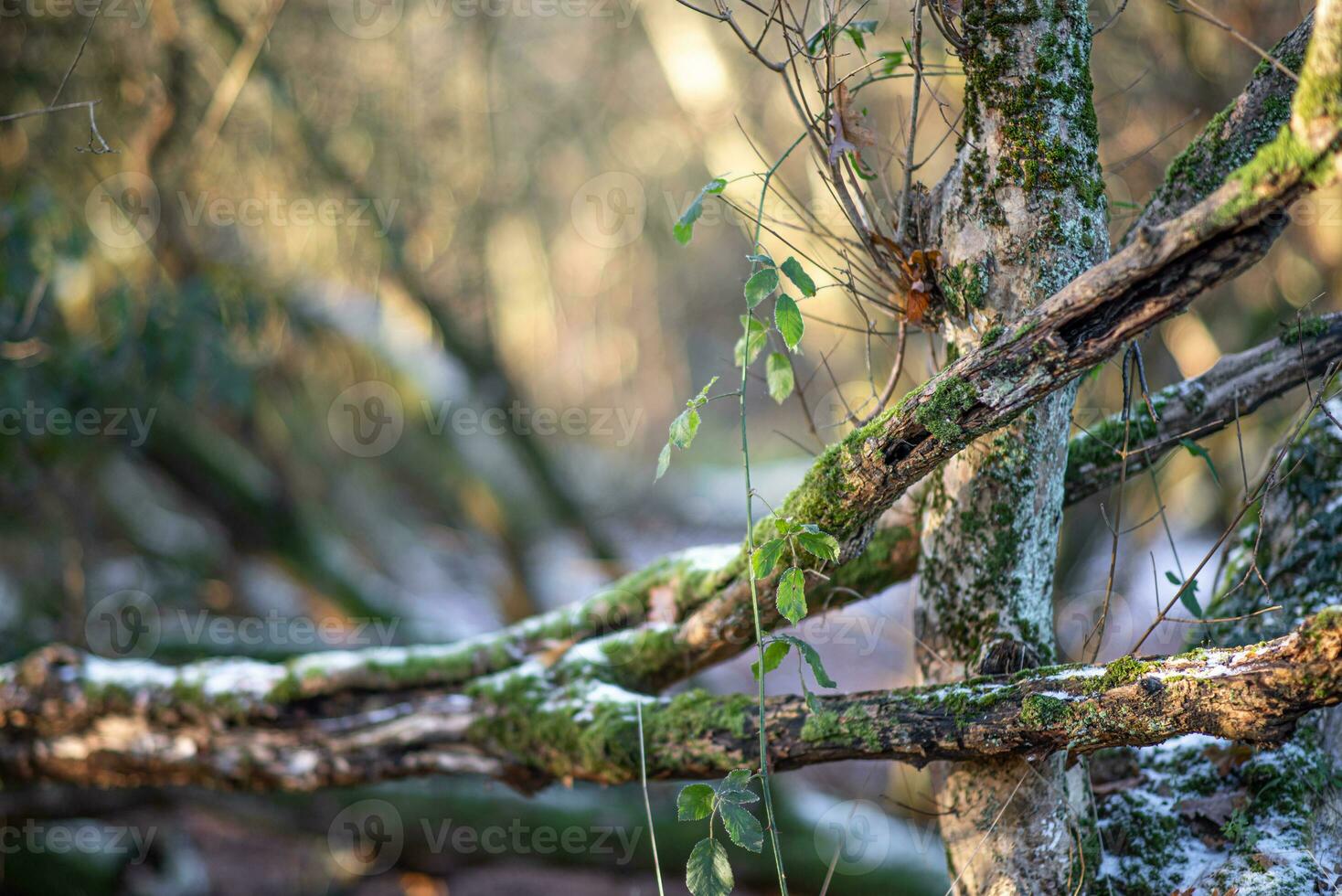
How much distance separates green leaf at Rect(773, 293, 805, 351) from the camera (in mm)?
1729

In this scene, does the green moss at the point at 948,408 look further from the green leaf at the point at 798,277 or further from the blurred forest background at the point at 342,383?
the blurred forest background at the point at 342,383

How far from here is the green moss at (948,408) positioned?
1588 mm

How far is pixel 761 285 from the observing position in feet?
5.70

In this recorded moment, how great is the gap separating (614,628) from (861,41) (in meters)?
1.80

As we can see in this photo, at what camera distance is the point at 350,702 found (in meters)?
2.97

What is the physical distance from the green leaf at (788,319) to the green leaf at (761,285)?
0.10 ft

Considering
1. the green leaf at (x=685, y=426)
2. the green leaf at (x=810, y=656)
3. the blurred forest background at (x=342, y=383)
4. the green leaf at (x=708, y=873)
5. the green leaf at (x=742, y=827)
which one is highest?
the blurred forest background at (x=342, y=383)

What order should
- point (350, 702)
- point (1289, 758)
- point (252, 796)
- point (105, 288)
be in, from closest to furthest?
point (1289, 758) → point (350, 702) → point (252, 796) → point (105, 288)

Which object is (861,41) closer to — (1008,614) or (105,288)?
(1008,614)

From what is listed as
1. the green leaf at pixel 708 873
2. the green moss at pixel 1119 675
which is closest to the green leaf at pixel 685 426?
the green leaf at pixel 708 873

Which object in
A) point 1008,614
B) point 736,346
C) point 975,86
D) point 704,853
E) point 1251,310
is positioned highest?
point 1251,310

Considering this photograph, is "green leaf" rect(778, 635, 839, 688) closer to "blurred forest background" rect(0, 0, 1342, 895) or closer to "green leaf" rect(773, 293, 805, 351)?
"green leaf" rect(773, 293, 805, 351)

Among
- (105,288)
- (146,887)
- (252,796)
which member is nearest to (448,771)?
(252,796)

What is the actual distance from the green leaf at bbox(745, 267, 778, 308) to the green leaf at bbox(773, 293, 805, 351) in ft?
0.10
